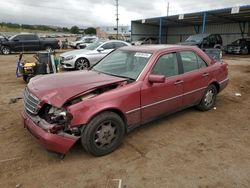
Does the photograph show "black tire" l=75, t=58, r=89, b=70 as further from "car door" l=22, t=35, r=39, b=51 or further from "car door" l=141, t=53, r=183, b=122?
"car door" l=22, t=35, r=39, b=51

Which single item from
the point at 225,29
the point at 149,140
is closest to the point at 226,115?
the point at 149,140

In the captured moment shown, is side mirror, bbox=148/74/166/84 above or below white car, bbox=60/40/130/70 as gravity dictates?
above


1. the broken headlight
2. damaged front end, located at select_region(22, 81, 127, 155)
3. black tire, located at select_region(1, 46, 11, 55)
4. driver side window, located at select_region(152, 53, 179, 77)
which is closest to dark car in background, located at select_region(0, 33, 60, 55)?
black tire, located at select_region(1, 46, 11, 55)

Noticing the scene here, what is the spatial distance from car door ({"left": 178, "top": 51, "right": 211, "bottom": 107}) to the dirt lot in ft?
1.65

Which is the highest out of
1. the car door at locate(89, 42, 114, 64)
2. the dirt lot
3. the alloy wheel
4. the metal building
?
the metal building

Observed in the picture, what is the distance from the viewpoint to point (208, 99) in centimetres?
520

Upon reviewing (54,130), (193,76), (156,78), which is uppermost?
(156,78)

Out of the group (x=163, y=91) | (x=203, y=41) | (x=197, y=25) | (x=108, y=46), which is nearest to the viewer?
(x=163, y=91)

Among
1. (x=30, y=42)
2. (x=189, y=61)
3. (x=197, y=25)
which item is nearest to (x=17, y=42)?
(x=30, y=42)

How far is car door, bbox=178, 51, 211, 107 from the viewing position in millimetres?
4449

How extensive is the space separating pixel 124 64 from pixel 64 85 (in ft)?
4.29

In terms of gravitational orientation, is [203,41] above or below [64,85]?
above

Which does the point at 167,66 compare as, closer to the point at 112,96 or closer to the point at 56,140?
the point at 112,96

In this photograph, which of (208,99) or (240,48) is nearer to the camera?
(208,99)
